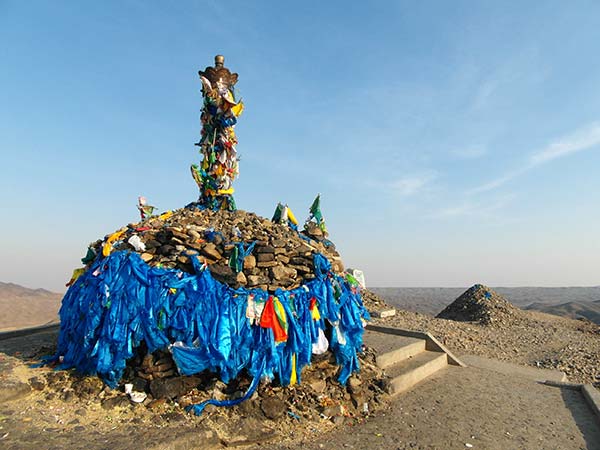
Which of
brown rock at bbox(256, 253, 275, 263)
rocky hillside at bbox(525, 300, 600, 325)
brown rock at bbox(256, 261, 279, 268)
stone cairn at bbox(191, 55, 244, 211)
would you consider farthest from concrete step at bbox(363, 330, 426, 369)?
rocky hillside at bbox(525, 300, 600, 325)

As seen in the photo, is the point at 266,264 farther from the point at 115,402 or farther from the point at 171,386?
the point at 115,402

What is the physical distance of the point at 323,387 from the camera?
642cm

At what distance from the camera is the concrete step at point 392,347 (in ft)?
26.8

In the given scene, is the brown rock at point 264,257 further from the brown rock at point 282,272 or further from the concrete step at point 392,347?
the concrete step at point 392,347

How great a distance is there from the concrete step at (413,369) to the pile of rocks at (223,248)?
8.25 feet

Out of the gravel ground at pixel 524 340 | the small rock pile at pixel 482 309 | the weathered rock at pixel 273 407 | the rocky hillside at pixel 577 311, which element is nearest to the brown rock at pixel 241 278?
the weathered rock at pixel 273 407

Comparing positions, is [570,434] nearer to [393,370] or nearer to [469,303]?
[393,370]

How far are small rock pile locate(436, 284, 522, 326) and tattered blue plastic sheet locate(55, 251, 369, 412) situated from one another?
14.2 metres

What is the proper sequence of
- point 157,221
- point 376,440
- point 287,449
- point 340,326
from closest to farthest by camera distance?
point 287,449, point 376,440, point 340,326, point 157,221

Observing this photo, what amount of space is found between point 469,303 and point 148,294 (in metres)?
18.7

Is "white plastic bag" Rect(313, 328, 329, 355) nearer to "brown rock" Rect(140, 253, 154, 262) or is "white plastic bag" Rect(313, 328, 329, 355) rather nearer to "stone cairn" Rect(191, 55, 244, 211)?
"brown rock" Rect(140, 253, 154, 262)

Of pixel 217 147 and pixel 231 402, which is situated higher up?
pixel 217 147

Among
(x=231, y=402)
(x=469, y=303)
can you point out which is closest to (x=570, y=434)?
(x=231, y=402)

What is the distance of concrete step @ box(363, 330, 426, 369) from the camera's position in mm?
8164
